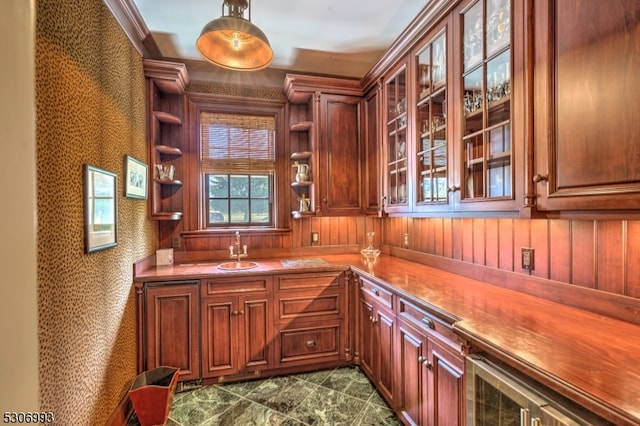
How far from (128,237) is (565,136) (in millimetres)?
2599

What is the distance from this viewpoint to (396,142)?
2.55 m

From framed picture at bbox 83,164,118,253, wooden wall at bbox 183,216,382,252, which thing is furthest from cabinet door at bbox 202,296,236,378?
framed picture at bbox 83,164,118,253

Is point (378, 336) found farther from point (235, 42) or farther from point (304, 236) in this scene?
point (235, 42)

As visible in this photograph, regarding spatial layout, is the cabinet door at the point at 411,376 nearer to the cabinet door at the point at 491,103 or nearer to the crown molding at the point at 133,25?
the cabinet door at the point at 491,103

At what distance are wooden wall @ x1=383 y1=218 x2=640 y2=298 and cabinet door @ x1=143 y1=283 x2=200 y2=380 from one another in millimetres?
2055

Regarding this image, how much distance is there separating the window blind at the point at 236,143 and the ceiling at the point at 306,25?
1.86 ft

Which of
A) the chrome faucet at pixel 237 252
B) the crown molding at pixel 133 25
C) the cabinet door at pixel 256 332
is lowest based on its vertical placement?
the cabinet door at pixel 256 332

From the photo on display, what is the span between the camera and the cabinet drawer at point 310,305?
8.38 ft

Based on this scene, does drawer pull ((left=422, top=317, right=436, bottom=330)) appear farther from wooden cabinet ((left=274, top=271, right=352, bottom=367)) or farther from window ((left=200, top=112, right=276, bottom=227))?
window ((left=200, top=112, right=276, bottom=227))

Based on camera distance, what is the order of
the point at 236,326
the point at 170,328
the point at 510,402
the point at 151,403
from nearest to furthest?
the point at 510,402, the point at 151,403, the point at 170,328, the point at 236,326

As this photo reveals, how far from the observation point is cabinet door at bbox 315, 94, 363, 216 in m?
3.01

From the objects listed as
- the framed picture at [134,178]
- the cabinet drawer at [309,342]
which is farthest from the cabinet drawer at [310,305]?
the framed picture at [134,178]

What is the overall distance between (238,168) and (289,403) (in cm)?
217

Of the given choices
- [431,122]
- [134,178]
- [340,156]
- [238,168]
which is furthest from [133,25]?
[431,122]
